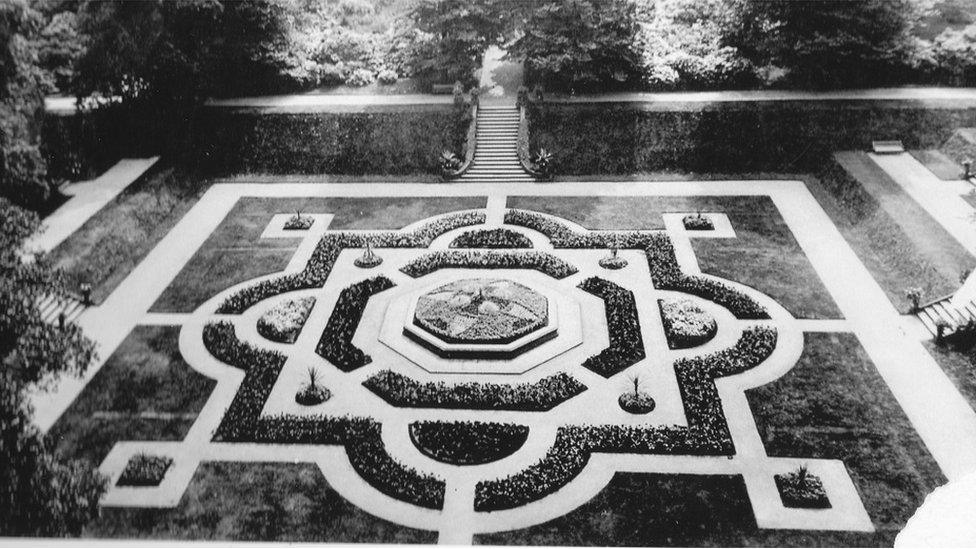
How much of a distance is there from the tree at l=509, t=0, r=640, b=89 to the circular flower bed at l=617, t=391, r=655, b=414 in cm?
1686

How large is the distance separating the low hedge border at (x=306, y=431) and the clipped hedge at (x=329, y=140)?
10.1 m

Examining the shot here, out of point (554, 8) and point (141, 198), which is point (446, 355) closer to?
point (141, 198)

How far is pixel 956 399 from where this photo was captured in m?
16.7

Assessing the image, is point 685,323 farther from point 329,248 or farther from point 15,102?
point 15,102

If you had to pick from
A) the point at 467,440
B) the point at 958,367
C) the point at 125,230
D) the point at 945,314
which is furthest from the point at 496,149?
the point at 958,367

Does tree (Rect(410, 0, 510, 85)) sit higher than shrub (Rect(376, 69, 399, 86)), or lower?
higher

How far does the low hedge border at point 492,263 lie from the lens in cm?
2319

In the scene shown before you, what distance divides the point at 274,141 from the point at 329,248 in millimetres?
6322

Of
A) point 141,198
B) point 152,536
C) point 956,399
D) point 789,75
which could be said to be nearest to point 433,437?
point 152,536

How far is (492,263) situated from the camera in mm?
23281

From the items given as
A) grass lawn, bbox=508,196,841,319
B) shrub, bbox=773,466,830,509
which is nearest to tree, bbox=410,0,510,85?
grass lawn, bbox=508,196,841,319

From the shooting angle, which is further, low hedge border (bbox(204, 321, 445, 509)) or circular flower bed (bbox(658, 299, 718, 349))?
circular flower bed (bbox(658, 299, 718, 349))

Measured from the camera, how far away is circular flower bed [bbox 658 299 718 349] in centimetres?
1989

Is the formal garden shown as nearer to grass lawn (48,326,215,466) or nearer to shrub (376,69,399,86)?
grass lawn (48,326,215,466)
